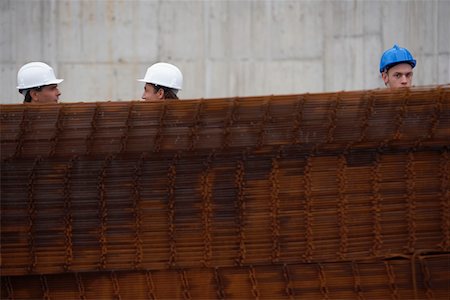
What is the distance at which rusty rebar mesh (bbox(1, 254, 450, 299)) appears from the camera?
3.25 meters

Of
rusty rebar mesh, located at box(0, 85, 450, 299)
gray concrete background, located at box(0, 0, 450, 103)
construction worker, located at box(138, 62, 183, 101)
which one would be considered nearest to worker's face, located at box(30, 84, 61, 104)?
construction worker, located at box(138, 62, 183, 101)

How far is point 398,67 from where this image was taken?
5.28 m

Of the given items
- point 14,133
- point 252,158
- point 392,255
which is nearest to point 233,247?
point 252,158

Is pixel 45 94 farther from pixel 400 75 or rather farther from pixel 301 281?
pixel 301 281

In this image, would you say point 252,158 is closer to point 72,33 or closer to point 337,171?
point 337,171

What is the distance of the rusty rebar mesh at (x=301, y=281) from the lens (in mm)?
3252

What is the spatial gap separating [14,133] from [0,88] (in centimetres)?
487

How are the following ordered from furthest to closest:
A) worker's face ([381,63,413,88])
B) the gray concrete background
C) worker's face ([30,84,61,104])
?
the gray concrete background, worker's face ([381,63,413,88]), worker's face ([30,84,61,104])

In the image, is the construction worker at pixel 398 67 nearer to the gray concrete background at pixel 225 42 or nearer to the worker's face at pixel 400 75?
the worker's face at pixel 400 75

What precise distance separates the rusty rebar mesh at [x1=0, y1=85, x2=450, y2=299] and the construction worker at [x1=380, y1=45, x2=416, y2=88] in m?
2.05

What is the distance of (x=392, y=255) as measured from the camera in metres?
3.24

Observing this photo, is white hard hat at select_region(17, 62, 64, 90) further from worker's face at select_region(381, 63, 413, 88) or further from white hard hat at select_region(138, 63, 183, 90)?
worker's face at select_region(381, 63, 413, 88)

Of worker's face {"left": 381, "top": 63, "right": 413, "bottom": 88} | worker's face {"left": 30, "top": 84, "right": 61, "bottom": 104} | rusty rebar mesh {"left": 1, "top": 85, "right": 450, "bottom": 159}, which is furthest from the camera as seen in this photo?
worker's face {"left": 381, "top": 63, "right": 413, "bottom": 88}

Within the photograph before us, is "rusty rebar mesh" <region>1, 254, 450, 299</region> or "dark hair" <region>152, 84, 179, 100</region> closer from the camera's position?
"rusty rebar mesh" <region>1, 254, 450, 299</region>
